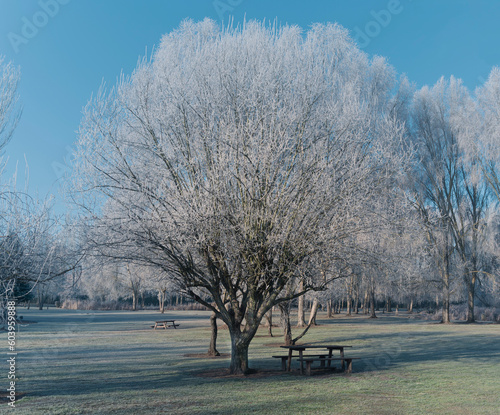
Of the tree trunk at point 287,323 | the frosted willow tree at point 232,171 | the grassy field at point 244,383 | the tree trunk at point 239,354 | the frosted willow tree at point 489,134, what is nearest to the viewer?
the grassy field at point 244,383

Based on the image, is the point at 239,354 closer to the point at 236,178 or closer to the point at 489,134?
the point at 236,178

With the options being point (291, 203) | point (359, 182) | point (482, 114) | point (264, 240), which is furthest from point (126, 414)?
point (482, 114)

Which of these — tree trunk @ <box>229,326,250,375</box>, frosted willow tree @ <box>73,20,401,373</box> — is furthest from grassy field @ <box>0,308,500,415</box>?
frosted willow tree @ <box>73,20,401,373</box>

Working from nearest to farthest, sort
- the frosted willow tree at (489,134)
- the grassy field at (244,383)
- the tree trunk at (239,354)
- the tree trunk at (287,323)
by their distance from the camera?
the grassy field at (244,383)
the tree trunk at (239,354)
the tree trunk at (287,323)
the frosted willow tree at (489,134)

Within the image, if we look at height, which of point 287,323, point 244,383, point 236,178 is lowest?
point 244,383

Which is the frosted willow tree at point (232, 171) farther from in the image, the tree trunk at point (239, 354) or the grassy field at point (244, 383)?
the grassy field at point (244, 383)

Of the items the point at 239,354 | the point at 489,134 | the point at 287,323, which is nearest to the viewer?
the point at 239,354

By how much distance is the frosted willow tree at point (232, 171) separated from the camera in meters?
10.9

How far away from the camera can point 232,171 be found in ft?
37.9

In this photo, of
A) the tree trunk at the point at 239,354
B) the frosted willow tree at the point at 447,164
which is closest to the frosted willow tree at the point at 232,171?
the tree trunk at the point at 239,354

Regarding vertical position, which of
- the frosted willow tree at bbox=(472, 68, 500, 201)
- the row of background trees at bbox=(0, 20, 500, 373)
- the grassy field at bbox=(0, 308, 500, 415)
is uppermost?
the frosted willow tree at bbox=(472, 68, 500, 201)

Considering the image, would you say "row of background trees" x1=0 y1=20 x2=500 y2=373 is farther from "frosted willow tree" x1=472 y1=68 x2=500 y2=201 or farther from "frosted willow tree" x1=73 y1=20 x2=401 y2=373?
"frosted willow tree" x1=472 y1=68 x2=500 y2=201

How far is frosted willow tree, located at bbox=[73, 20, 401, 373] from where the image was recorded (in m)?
10.9

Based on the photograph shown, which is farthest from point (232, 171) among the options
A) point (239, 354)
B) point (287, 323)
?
point (287, 323)
